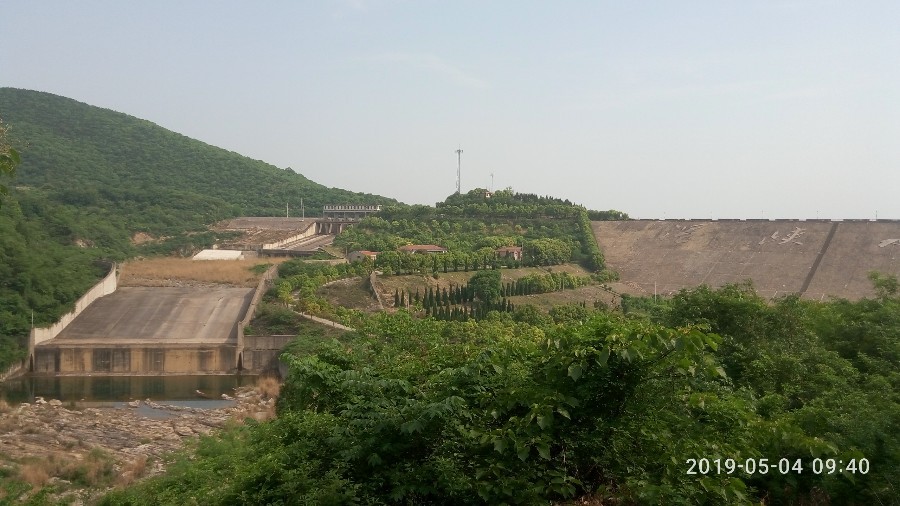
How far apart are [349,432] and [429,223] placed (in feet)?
155

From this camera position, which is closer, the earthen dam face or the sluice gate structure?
the sluice gate structure

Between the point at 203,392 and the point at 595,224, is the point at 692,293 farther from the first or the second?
the point at 595,224

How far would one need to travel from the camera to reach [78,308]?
30.1m

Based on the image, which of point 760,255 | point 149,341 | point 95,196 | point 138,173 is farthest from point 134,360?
point 138,173

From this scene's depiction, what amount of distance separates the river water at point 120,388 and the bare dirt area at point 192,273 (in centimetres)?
998

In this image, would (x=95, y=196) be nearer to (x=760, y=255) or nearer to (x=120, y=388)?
(x=120, y=388)

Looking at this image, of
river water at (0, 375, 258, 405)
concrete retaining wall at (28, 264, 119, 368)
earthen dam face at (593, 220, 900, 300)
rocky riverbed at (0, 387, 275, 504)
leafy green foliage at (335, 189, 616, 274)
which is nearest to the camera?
rocky riverbed at (0, 387, 275, 504)

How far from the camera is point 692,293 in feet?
39.0

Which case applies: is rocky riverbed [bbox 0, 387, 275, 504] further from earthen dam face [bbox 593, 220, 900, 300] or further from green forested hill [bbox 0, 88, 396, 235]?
green forested hill [bbox 0, 88, 396, 235]

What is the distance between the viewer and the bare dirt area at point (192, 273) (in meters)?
37.1

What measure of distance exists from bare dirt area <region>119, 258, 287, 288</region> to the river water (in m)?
9.98

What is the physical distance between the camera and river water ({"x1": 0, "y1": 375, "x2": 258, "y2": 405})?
23922 mm

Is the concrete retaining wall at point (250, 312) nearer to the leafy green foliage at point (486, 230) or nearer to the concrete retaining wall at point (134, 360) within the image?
the concrete retaining wall at point (134, 360)

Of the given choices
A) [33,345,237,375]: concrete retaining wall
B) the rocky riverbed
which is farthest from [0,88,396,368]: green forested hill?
the rocky riverbed
